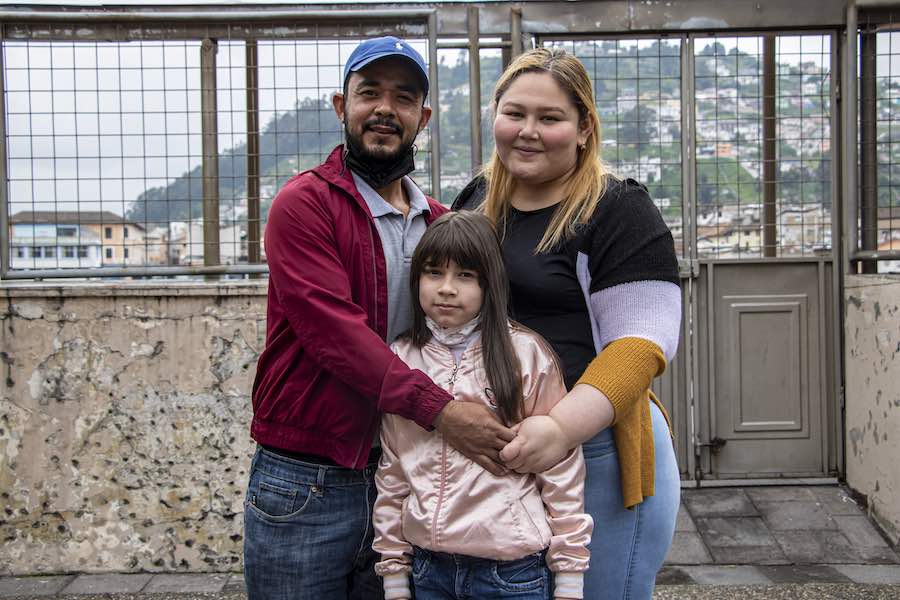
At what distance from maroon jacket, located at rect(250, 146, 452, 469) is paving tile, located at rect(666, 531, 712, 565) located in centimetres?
272

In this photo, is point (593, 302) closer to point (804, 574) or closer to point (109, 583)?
point (804, 574)

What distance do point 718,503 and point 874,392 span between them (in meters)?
1.00

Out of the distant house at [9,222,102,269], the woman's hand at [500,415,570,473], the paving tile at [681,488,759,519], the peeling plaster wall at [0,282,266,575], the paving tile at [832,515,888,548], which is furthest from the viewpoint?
the paving tile at [681,488,759,519]

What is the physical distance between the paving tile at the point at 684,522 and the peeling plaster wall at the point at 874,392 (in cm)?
93

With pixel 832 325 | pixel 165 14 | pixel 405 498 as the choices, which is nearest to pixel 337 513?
pixel 405 498

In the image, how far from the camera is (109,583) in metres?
4.13

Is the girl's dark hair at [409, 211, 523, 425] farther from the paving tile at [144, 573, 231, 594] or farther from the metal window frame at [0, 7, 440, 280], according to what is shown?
the paving tile at [144, 573, 231, 594]

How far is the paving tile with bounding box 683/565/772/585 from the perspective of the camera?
13.4ft

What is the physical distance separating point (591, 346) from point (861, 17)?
3.59 m

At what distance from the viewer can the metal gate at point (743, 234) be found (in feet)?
16.0

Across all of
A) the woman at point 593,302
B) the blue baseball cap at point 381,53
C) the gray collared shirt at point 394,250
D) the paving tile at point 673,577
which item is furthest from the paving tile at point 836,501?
the blue baseball cap at point 381,53

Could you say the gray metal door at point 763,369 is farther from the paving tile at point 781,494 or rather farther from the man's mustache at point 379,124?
the man's mustache at point 379,124

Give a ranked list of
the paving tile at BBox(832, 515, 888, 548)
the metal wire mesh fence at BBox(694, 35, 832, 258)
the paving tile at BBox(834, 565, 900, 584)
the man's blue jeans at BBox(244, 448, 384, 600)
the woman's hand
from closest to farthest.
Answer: the woman's hand < the man's blue jeans at BBox(244, 448, 384, 600) < the paving tile at BBox(834, 565, 900, 584) < the paving tile at BBox(832, 515, 888, 548) < the metal wire mesh fence at BBox(694, 35, 832, 258)

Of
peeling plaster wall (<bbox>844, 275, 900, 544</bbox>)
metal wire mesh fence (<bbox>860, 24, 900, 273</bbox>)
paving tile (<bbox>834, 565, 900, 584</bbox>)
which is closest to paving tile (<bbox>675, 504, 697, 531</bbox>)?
paving tile (<bbox>834, 565, 900, 584</bbox>)
